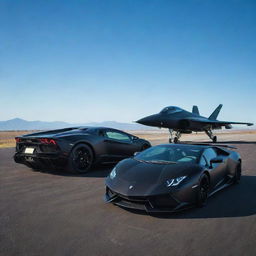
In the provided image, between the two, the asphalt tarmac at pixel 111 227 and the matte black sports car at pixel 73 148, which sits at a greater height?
the matte black sports car at pixel 73 148

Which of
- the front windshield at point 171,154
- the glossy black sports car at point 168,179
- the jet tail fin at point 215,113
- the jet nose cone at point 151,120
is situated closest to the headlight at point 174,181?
the glossy black sports car at point 168,179

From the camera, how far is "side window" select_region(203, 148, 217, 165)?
15.8 feet

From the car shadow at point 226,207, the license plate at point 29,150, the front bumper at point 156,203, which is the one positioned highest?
the license plate at point 29,150

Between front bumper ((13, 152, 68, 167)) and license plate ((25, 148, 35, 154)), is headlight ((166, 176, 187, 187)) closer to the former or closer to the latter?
front bumper ((13, 152, 68, 167))

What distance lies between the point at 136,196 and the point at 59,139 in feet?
11.4

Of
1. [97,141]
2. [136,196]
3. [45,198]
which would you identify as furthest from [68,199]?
[97,141]

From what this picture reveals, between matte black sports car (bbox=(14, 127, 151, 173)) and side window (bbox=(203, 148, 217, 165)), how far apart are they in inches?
128

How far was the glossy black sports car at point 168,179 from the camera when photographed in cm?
353

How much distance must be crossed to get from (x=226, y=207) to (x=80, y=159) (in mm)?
4104

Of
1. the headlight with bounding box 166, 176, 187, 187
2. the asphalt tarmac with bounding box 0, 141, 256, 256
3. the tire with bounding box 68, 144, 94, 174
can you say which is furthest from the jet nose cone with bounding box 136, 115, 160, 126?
the headlight with bounding box 166, 176, 187, 187

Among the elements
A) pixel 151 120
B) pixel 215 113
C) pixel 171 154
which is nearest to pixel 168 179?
pixel 171 154

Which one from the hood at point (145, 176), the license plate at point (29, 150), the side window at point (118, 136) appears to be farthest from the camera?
the side window at point (118, 136)

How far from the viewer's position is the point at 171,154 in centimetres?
501

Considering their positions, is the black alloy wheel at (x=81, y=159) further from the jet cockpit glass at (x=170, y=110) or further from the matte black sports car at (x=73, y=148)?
the jet cockpit glass at (x=170, y=110)
